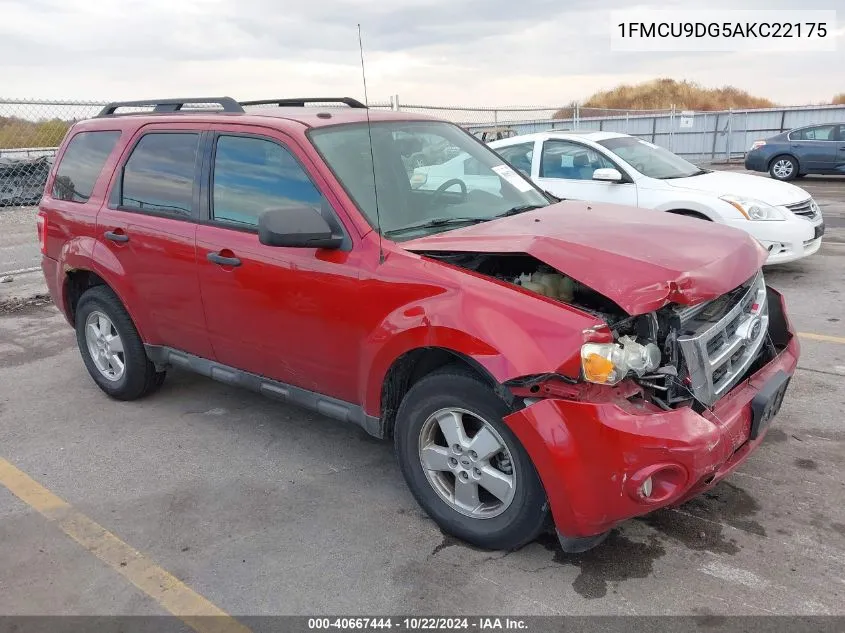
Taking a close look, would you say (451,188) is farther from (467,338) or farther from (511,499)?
(511,499)

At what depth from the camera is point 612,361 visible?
260cm

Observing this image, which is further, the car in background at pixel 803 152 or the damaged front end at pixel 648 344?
the car in background at pixel 803 152

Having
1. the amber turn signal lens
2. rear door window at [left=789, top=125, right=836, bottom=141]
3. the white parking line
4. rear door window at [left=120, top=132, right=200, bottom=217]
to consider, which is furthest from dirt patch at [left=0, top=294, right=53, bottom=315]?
rear door window at [left=789, top=125, right=836, bottom=141]

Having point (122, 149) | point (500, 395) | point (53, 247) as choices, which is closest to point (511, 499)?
point (500, 395)

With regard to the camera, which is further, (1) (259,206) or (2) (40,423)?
(2) (40,423)

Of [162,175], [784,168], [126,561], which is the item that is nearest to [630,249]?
[126,561]

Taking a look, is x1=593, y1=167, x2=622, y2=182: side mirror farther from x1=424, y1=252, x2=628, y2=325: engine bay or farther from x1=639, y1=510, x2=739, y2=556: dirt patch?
x1=639, y1=510, x2=739, y2=556: dirt patch

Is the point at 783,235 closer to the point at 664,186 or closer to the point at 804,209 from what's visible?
the point at 804,209

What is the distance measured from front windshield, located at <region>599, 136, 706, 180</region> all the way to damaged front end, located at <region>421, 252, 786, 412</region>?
495 centimetres

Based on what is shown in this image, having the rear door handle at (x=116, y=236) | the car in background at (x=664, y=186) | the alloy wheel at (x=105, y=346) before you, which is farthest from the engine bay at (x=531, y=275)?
the car in background at (x=664, y=186)

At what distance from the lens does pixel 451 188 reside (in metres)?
3.82

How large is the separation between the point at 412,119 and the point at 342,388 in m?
1.66

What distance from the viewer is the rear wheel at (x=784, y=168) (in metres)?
16.7

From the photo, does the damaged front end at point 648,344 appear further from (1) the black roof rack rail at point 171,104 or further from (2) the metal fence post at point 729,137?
(2) the metal fence post at point 729,137
